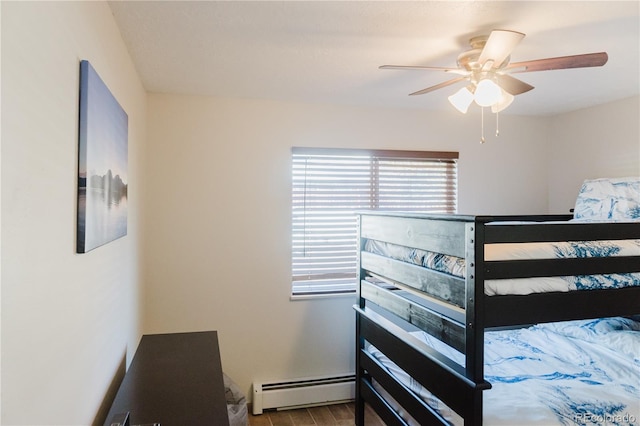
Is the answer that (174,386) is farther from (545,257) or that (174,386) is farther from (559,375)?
(559,375)

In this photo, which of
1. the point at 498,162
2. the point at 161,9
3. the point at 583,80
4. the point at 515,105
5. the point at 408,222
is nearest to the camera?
the point at 161,9

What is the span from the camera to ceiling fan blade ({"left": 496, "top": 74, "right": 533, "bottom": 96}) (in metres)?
1.92

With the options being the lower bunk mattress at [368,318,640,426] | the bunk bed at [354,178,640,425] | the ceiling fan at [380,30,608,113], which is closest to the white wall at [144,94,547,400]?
the lower bunk mattress at [368,318,640,426]

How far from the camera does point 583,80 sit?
2607mm

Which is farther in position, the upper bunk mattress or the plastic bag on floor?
the plastic bag on floor

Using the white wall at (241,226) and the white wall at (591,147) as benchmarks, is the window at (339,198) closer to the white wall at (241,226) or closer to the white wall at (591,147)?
the white wall at (241,226)

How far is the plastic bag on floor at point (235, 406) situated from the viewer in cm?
245

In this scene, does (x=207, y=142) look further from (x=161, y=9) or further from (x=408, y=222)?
(x=408, y=222)

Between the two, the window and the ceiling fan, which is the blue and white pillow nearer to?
the window

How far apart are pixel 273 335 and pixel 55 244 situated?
88.2 inches

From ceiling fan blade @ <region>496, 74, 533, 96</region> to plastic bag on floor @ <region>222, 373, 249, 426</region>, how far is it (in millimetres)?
2316

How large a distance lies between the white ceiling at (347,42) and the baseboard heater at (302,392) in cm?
221

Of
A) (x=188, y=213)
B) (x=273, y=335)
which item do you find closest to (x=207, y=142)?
(x=188, y=213)

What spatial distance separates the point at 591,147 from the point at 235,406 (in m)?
3.43
